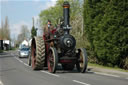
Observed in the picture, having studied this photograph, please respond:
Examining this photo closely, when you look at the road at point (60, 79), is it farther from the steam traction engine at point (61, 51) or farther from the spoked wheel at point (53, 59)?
the steam traction engine at point (61, 51)

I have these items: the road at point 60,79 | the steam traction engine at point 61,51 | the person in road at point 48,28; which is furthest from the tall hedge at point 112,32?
the person in road at point 48,28

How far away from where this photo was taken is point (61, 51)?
15609 millimetres

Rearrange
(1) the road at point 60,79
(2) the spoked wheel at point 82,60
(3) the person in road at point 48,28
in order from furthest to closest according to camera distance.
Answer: (3) the person in road at point 48,28
(2) the spoked wheel at point 82,60
(1) the road at point 60,79

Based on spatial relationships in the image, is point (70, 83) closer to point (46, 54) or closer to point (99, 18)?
point (46, 54)

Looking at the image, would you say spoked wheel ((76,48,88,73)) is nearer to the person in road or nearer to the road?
the road

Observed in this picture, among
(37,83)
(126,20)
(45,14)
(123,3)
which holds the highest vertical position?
(45,14)

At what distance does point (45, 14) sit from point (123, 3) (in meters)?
63.4

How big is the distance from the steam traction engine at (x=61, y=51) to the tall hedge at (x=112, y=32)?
9.17 feet

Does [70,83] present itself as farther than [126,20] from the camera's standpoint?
No

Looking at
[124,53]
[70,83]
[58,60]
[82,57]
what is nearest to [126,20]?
[124,53]

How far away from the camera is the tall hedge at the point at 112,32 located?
17.5 meters

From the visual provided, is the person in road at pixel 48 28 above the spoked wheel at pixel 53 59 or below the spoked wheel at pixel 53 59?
above

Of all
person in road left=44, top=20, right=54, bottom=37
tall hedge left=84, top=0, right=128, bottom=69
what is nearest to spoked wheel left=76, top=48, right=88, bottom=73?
person in road left=44, top=20, right=54, bottom=37

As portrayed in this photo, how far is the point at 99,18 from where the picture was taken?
787 inches
